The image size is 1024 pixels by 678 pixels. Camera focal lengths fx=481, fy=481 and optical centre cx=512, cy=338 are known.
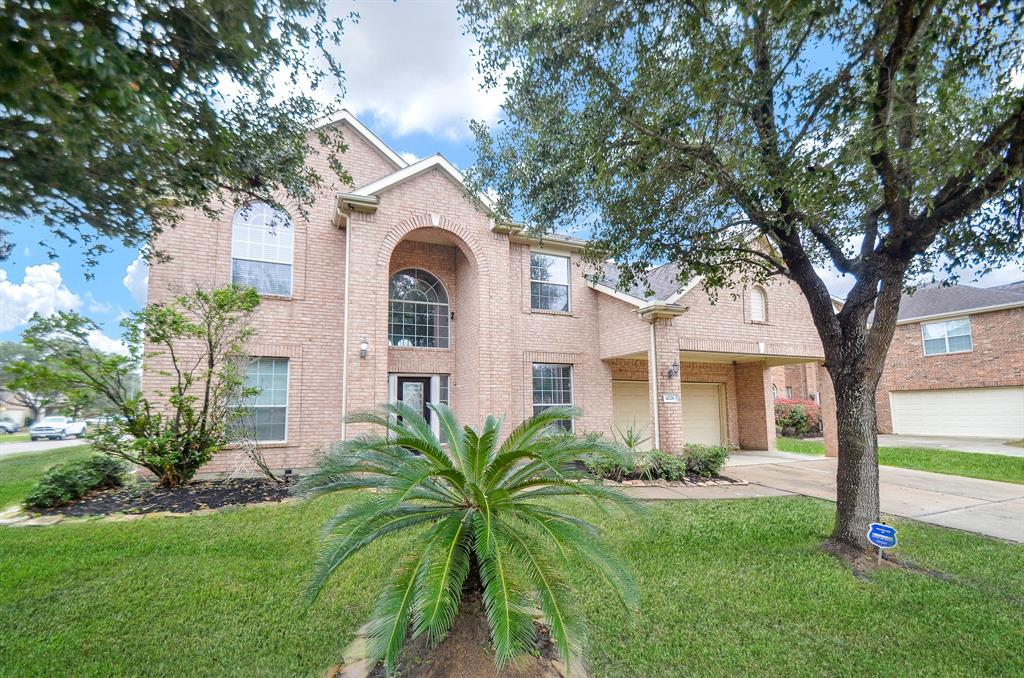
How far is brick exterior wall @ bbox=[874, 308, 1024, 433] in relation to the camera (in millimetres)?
17859

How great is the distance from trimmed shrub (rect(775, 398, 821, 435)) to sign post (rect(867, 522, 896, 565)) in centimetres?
1862

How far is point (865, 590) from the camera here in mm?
4473

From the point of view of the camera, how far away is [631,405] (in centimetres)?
1373

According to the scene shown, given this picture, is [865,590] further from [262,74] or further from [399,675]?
[262,74]

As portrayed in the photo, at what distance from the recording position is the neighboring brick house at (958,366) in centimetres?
1795

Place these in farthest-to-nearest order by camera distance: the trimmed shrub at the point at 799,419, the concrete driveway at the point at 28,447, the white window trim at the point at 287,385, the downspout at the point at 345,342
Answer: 1. the trimmed shrub at the point at 799,419
2. the concrete driveway at the point at 28,447
3. the white window trim at the point at 287,385
4. the downspout at the point at 345,342

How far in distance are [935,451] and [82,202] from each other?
2003cm

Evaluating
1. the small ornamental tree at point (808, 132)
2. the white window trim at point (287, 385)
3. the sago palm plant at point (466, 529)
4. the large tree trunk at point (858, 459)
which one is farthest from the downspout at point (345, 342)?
the large tree trunk at point (858, 459)

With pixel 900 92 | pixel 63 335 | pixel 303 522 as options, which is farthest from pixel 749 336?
pixel 63 335

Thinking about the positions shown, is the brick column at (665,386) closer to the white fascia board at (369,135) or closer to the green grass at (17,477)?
the white fascia board at (369,135)

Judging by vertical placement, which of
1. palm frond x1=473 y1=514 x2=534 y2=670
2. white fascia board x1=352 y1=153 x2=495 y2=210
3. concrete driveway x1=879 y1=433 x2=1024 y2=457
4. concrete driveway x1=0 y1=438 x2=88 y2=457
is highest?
white fascia board x1=352 y1=153 x2=495 y2=210

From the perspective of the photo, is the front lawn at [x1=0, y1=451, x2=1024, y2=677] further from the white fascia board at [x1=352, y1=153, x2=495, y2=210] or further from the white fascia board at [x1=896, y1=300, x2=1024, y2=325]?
the white fascia board at [x1=896, y1=300, x2=1024, y2=325]

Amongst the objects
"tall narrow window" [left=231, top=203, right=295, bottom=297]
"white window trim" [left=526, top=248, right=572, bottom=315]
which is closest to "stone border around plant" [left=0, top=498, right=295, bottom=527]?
"tall narrow window" [left=231, top=203, right=295, bottom=297]

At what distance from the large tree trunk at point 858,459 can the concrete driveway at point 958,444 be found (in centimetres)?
1288
